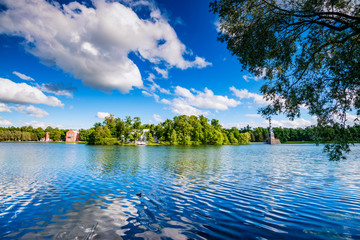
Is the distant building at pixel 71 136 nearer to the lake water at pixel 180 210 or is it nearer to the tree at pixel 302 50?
the lake water at pixel 180 210

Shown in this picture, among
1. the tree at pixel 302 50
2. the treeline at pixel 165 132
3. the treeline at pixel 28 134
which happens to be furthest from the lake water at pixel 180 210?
the treeline at pixel 28 134

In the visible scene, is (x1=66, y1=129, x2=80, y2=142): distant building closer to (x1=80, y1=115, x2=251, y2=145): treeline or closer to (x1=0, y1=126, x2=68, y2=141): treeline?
(x1=0, y1=126, x2=68, y2=141): treeline

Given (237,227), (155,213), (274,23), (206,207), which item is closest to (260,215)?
(237,227)

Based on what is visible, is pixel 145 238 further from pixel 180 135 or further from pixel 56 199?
pixel 180 135

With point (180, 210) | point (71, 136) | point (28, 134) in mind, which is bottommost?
point (180, 210)

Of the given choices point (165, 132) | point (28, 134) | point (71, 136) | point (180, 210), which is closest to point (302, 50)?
point (180, 210)

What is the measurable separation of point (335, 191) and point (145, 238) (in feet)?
41.4

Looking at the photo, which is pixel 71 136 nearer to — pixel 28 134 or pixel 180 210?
pixel 28 134

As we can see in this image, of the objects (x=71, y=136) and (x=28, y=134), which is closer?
(x=71, y=136)

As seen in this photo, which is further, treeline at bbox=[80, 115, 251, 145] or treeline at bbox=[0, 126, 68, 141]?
treeline at bbox=[0, 126, 68, 141]

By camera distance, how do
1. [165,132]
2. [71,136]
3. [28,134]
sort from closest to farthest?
1. [165,132]
2. [71,136]
3. [28,134]

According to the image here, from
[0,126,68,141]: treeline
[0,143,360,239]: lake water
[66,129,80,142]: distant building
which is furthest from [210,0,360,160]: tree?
[0,126,68,141]: treeline

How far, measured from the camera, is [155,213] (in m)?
8.07

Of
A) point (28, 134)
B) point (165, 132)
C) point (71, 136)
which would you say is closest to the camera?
point (165, 132)
